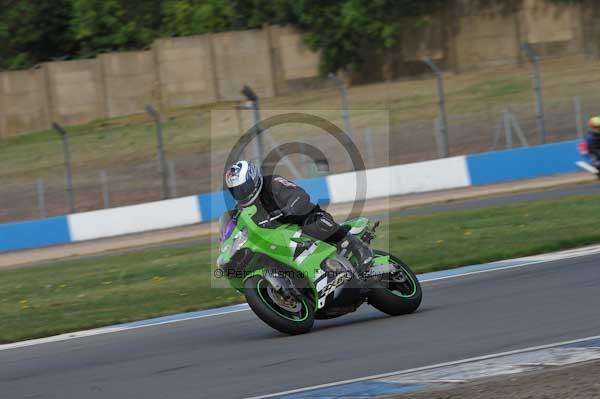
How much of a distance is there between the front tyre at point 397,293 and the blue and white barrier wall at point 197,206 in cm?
1434

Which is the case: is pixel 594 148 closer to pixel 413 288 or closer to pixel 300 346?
pixel 413 288

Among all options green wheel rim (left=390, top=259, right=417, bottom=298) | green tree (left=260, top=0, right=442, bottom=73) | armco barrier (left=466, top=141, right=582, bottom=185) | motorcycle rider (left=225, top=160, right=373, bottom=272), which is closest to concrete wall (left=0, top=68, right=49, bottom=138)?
green tree (left=260, top=0, right=442, bottom=73)

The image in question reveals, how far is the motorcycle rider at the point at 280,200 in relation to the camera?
327 inches

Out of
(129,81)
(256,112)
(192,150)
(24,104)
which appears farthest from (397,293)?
(24,104)

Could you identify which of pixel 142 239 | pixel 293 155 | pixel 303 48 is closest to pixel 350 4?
pixel 303 48

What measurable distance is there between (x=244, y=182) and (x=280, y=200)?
328mm

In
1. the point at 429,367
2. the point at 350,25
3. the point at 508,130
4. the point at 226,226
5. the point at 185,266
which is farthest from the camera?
the point at 350,25

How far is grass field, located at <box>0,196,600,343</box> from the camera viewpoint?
11781mm

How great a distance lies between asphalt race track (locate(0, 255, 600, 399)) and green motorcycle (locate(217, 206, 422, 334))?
0.24 m

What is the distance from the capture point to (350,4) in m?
40.6

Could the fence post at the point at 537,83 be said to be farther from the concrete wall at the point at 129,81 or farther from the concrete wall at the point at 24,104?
the concrete wall at the point at 24,104

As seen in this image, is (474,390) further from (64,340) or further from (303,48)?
(303,48)

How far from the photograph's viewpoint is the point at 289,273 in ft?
27.7

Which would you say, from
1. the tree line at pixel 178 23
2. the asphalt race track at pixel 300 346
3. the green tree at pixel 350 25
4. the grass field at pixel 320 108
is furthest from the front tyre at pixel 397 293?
the green tree at pixel 350 25
